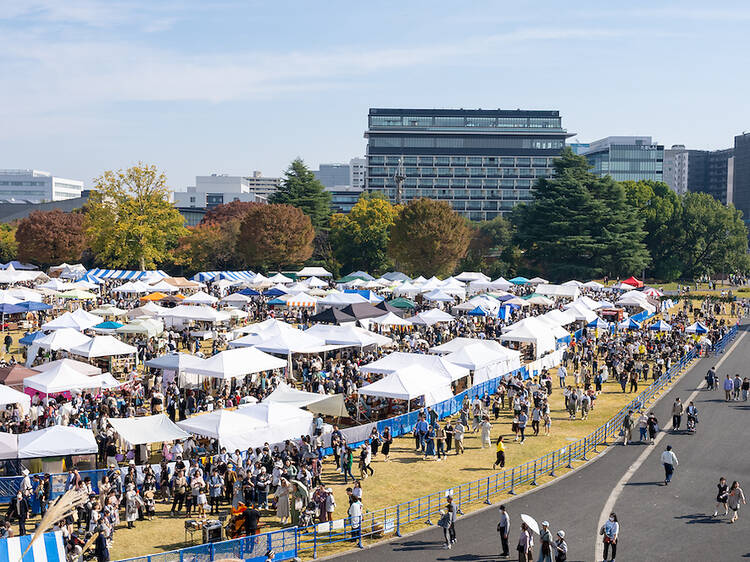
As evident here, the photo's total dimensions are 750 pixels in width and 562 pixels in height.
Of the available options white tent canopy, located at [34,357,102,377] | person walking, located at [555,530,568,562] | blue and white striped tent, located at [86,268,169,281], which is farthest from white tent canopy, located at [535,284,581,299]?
person walking, located at [555,530,568,562]

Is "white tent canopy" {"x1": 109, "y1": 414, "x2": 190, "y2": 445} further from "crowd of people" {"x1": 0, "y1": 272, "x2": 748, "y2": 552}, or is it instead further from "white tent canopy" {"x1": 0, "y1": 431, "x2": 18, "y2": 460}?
"white tent canopy" {"x1": 0, "y1": 431, "x2": 18, "y2": 460}

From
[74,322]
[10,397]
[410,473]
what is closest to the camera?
[410,473]

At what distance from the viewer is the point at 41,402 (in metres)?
22.7

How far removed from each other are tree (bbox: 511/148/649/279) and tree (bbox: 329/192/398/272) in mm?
15496

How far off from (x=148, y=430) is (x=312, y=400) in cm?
543

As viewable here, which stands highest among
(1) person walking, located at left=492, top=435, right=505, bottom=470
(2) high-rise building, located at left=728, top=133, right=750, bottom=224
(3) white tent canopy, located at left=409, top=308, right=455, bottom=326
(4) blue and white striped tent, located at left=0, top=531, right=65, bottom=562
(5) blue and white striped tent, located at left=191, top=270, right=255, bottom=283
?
(2) high-rise building, located at left=728, top=133, right=750, bottom=224

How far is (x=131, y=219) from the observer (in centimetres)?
6969

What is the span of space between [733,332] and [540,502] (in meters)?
34.9

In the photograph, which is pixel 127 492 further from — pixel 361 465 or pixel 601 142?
pixel 601 142

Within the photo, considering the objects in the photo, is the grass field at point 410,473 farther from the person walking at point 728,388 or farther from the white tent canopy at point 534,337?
the white tent canopy at point 534,337

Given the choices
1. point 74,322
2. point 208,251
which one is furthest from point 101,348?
point 208,251

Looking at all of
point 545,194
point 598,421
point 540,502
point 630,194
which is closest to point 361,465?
point 540,502

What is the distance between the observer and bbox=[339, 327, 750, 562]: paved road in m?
14.5

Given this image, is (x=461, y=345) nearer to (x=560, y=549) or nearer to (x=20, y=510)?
(x=560, y=549)
